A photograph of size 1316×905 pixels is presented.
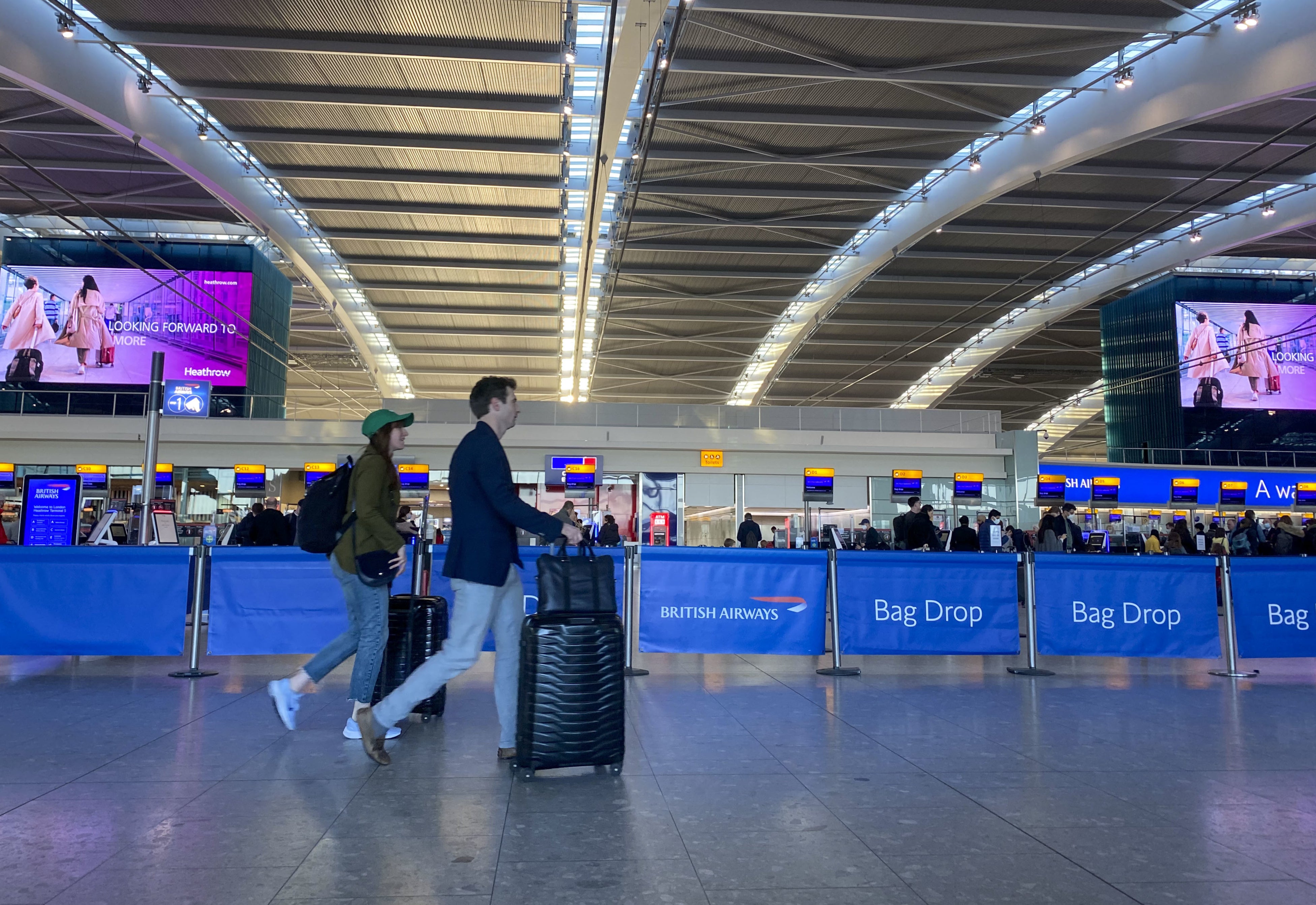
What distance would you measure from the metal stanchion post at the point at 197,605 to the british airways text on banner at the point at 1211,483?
24.9 metres

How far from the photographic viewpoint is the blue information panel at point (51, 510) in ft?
38.0

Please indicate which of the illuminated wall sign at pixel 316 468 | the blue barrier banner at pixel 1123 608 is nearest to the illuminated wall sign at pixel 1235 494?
the blue barrier banner at pixel 1123 608

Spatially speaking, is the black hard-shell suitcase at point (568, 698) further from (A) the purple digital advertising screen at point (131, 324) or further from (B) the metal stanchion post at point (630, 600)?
(A) the purple digital advertising screen at point (131, 324)

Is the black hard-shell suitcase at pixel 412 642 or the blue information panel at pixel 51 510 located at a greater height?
the blue information panel at pixel 51 510

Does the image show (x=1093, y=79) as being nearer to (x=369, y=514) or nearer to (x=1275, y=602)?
(x=1275, y=602)

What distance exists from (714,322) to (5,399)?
22.4 m

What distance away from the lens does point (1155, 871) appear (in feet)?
9.44

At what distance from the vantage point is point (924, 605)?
754 centimetres

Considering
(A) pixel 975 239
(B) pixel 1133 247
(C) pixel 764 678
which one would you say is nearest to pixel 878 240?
(A) pixel 975 239

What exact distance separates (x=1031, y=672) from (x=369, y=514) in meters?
5.48

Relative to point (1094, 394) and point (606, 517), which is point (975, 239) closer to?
point (606, 517)

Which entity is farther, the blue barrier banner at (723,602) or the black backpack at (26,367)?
the black backpack at (26,367)

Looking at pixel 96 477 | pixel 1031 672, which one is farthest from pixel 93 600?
pixel 96 477

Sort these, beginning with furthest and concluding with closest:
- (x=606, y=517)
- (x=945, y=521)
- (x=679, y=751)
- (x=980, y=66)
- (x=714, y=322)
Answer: (x=714, y=322) < (x=945, y=521) < (x=606, y=517) < (x=980, y=66) < (x=679, y=751)
